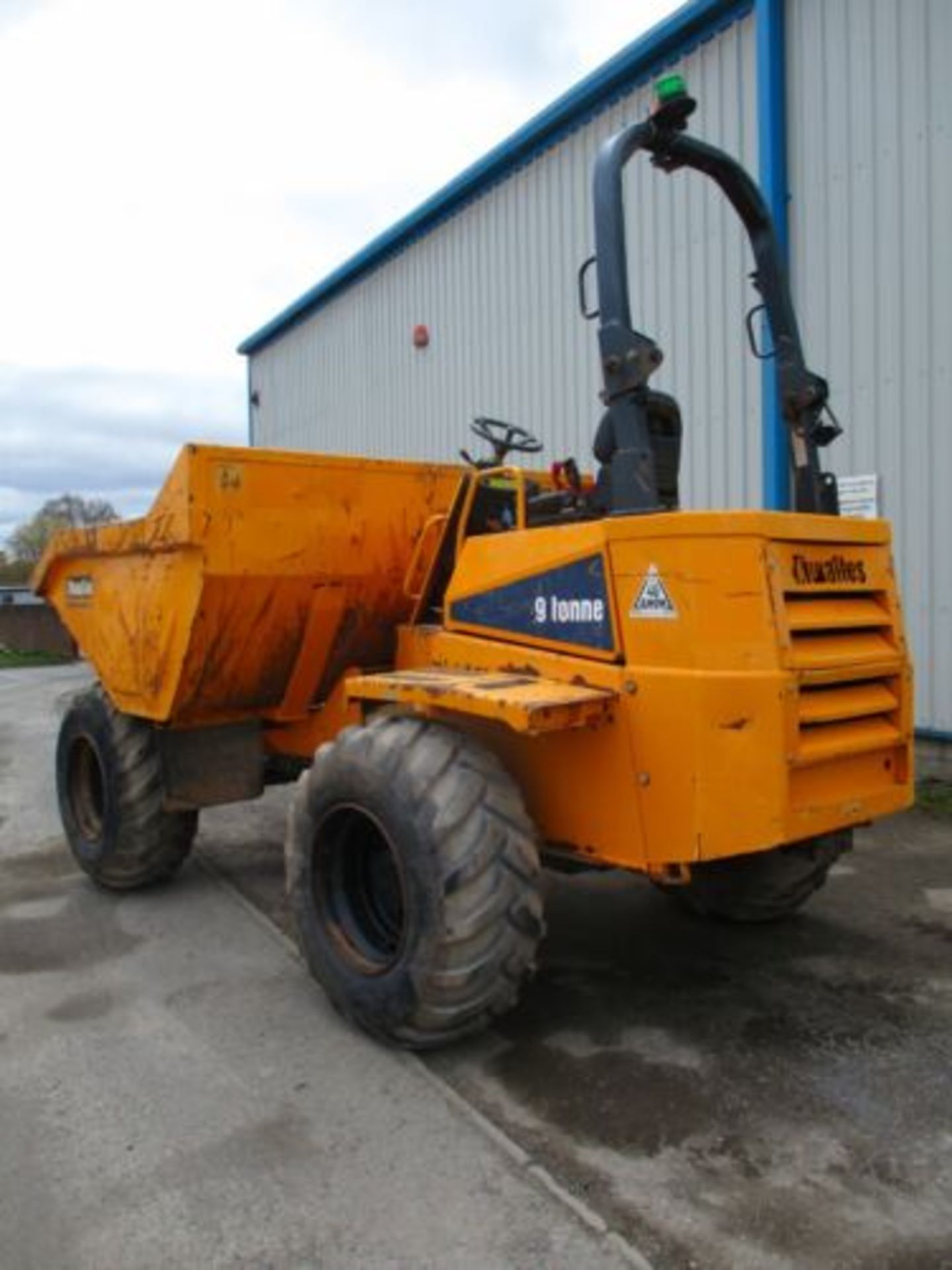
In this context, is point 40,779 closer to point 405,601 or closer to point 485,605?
point 405,601

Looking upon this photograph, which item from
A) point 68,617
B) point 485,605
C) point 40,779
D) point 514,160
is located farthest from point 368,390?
point 485,605

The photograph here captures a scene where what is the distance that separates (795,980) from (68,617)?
14.0 feet

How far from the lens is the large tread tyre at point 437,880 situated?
3.55 meters

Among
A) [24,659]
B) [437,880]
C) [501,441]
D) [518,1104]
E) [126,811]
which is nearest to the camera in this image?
[518,1104]

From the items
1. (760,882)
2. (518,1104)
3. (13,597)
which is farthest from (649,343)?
(13,597)

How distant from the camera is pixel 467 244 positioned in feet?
39.0

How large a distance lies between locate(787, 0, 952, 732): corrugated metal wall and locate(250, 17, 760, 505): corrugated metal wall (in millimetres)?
597

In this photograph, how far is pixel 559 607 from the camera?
3809mm

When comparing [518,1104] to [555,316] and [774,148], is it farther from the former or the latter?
[555,316]

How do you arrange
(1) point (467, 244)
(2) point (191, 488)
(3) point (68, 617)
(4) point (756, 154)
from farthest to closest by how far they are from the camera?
(1) point (467, 244), (4) point (756, 154), (3) point (68, 617), (2) point (191, 488)

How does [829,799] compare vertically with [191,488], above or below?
below

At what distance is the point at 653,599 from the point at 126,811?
3.24 metres

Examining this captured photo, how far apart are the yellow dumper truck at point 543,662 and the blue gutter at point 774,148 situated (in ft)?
11.4

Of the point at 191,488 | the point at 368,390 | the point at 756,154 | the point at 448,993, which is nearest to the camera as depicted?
the point at 448,993
